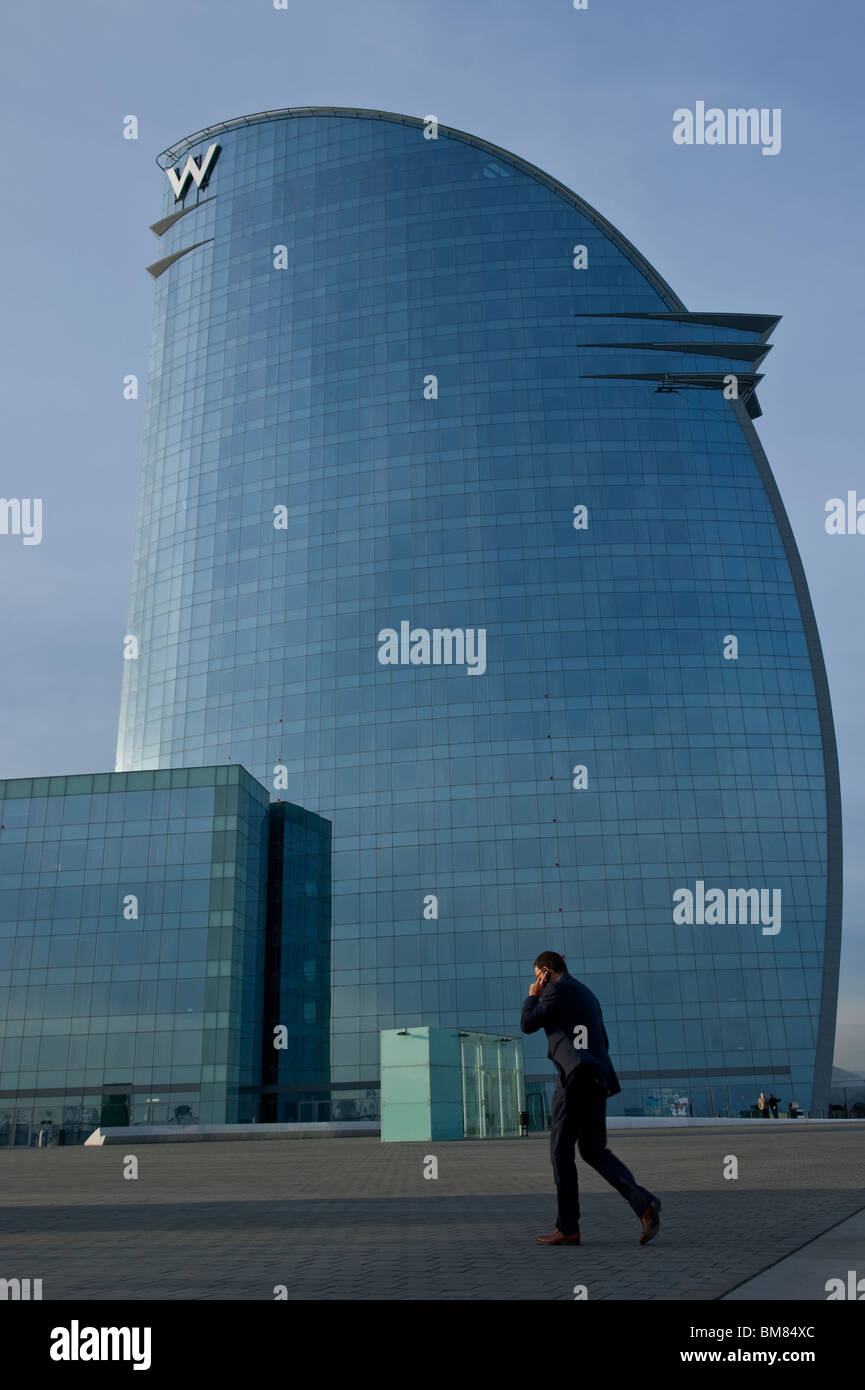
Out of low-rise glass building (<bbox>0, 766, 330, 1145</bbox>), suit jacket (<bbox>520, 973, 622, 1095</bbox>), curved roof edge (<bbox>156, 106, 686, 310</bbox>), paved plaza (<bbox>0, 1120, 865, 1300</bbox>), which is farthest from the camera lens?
curved roof edge (<bbox>156, 106, 686, 310</bbox>)

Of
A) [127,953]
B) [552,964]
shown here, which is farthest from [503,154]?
[552,964]

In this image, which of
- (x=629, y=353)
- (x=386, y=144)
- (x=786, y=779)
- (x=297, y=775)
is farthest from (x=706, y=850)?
(x=386, y=144)

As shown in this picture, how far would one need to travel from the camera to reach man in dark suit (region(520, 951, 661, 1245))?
316 inches

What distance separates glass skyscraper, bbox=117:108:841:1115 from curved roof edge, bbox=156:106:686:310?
1.03 ft

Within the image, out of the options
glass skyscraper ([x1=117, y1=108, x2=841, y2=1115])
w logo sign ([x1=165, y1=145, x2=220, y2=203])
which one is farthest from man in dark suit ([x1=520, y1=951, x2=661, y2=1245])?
w logo sign ([x1=165, y1=145, x2=220, y2=203])

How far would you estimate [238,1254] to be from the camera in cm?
790

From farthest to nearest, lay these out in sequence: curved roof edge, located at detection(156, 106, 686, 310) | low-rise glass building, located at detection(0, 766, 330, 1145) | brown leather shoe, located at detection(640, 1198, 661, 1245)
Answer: curved roof edge, located at detection(156, 106, 686, 310)
low-rise glass building, located at detection(0, 766, 330, 1145)
brown leather shoe, located at detection(640, 1198, 661, 1245)

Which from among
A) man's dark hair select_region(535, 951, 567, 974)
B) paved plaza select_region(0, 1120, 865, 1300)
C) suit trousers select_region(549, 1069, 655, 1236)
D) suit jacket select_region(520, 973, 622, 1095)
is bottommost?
paved plaza select_region(0, 1120, 865, 1300)

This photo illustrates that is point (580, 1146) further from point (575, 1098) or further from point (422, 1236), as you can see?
point (422, 1236)

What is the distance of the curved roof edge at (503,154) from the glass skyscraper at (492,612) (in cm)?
31

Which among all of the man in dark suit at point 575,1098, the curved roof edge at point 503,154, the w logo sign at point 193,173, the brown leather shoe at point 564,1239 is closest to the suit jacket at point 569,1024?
the man in dark suit at point 575,1098

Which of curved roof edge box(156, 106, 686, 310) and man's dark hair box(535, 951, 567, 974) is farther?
curved roof edge box(156, 106, 686, 310)

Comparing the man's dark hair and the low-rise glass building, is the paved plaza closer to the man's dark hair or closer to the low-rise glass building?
the man's dark hair
